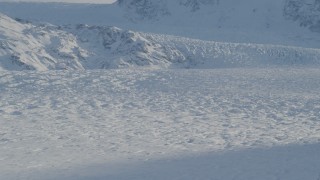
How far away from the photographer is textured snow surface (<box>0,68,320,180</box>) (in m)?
11.6

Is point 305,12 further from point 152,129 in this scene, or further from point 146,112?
point 152,129

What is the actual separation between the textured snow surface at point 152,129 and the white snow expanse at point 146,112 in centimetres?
3

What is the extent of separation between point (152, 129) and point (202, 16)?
6886 cm

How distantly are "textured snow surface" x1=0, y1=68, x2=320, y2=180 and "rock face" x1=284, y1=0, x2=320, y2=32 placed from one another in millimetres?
51770

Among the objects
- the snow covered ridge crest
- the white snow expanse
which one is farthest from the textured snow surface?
the snow covered ridge crest

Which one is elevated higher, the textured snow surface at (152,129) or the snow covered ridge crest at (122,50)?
the textured snow surface at (152,129)

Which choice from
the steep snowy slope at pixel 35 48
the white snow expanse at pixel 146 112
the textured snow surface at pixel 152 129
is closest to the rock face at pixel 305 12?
the white snow expanse at pixel 146 112

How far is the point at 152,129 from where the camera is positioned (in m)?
16.0

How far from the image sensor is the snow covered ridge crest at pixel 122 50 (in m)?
45.5

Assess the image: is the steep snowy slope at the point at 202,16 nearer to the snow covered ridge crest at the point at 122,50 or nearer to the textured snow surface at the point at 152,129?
the snow covered ridge crest at the point at 122,50

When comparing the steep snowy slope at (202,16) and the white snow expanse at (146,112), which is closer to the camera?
the white snow expanse at (146,112)

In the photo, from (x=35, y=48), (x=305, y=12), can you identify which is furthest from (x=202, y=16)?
(x=35, y=48)

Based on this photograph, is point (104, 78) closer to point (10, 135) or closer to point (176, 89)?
point (176, 89)

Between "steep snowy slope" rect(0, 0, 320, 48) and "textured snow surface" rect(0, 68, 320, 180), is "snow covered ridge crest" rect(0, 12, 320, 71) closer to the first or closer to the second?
"steep snowy slope" rect(0, 0, 320, 48)
